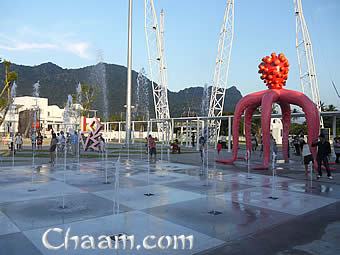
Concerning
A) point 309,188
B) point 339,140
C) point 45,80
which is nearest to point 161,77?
point 339,140

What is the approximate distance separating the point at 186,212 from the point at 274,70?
10644mm

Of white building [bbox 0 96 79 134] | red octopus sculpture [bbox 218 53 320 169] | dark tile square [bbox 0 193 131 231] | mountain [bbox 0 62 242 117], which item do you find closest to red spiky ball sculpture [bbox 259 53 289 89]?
red octopus sculpture [bbox 218 53 320 169]

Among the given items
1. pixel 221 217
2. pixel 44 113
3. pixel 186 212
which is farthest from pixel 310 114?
pixel 44 113

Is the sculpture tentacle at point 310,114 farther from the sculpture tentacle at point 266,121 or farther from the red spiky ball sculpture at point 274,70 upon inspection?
the sculpture tentacle at point 266,121

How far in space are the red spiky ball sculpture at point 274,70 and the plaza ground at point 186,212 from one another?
5827 mm

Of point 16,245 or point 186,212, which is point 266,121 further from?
point 16,245

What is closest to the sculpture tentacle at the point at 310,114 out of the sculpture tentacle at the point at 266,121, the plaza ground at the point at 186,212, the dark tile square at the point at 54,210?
the sculpture tentacle at the point at 266,121

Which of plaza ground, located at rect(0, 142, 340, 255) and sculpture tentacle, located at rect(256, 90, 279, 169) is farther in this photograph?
sculpture tentacle, located at rect(256, 90, 279, 169)

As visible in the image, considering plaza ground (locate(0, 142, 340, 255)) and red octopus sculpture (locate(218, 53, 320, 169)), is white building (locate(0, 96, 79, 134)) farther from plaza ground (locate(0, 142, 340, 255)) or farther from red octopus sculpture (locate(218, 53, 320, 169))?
plaza ground (locate(0, 142, 340, 255))

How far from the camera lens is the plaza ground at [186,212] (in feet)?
14.9

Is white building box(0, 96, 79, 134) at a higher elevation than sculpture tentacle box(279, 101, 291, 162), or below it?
higher

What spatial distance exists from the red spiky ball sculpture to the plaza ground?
19.1 ft

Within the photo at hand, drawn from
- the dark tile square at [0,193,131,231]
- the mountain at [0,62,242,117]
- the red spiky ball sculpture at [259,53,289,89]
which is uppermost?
the mountain at [0,62,242,117]

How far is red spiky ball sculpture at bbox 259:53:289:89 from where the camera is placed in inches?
575
